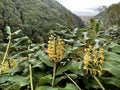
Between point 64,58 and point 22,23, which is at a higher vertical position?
point 64,58

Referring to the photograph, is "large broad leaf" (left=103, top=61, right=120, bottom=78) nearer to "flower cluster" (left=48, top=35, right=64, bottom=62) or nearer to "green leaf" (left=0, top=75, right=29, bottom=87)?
"flower cluster" (left=48, top=35, right=64, bottom=62)

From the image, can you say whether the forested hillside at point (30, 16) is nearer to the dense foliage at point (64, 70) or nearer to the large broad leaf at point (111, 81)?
the dense foliage at point (64, 70)

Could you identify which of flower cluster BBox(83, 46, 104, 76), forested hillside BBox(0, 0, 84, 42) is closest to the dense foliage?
flower cluster BBox(83, 46, 104, 76)

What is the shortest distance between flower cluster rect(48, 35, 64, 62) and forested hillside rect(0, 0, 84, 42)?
806 inches

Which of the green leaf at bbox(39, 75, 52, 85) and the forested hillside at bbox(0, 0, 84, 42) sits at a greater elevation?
the green leaf at bbox(39, 75, 52, 85)

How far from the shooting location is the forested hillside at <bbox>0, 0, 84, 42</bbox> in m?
24.7

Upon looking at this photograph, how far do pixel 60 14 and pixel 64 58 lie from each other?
98.8 feet

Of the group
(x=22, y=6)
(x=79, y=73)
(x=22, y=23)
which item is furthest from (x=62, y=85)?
(x=22, y=6)

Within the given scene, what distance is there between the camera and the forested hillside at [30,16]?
24.7 m

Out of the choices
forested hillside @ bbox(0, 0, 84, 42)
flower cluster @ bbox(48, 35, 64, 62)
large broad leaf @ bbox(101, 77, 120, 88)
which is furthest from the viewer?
forested hillside @ bbox(0, 0, 84, 42)

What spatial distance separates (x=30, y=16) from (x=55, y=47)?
87.4ft

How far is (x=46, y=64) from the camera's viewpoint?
1502 mm

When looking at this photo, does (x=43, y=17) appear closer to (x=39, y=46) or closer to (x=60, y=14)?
(x=60, y=14)

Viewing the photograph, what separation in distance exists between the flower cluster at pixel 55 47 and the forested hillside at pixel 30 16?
20.5 meters
